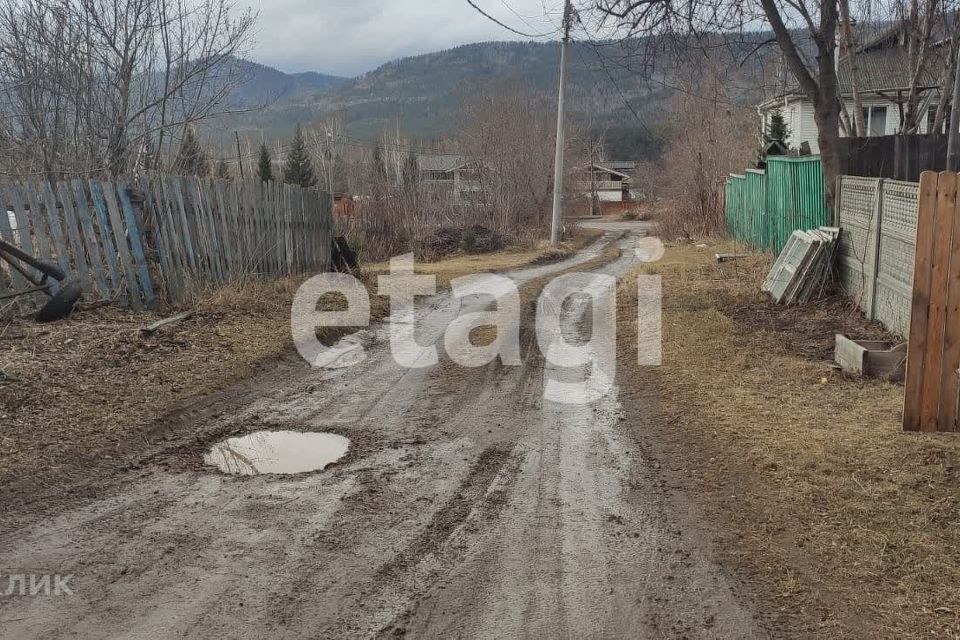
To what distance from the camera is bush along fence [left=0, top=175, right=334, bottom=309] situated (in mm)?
8867

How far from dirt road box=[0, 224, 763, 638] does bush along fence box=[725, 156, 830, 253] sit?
31.7ft

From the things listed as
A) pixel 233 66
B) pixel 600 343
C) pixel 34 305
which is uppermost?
pixel 233 66

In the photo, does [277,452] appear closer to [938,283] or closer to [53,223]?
[938,283]

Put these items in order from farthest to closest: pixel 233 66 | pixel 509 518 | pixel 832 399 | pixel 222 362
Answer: pixel 233 66, pixel 222 362, pixel 832 399, pixel 509 518

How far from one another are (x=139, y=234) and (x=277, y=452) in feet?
17.4

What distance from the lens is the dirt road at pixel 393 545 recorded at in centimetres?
318

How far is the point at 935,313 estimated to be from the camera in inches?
206

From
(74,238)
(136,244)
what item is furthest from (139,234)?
(74,238)

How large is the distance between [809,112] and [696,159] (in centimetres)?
508

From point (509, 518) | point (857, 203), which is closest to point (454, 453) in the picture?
point (509, 518)

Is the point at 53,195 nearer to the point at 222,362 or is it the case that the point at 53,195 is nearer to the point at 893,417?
the point at 222,362

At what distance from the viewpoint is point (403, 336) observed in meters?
9.85

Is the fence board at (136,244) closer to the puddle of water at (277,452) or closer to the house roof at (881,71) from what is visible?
the puddle of water at (277,452)

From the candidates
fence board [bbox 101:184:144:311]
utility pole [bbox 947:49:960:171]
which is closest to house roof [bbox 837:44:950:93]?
utility pole [bbox 947:49:960:171]
